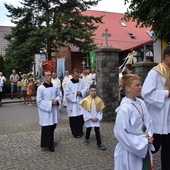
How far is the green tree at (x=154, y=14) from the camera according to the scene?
34.3 ft

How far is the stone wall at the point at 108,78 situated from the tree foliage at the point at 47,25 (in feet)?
39.1

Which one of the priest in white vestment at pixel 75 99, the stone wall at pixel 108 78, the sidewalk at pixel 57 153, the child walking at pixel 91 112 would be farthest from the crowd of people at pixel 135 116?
the stone wall at pixel 108 78

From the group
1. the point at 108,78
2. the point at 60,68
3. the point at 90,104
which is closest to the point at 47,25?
the point at 60,68

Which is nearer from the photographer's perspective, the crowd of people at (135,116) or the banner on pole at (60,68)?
the crowd of people at (135,116)

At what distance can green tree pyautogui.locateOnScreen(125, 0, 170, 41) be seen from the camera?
10447 mm

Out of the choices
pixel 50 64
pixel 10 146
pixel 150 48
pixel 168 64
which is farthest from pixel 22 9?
pixel 168 64

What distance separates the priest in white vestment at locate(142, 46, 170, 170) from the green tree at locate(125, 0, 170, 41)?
687cm

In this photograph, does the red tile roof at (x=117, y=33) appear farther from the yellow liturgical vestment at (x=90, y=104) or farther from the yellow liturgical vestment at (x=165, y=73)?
the yellow liturgical vestment at (x=165, y=73)

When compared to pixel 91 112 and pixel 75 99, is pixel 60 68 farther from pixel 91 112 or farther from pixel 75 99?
pixel 91 112

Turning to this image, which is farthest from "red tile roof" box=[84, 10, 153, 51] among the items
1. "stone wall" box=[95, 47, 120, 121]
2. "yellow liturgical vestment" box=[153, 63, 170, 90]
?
"yellow liturgical vestment" box=[153, 63, 170, 90]

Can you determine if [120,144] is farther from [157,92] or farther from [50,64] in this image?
[50,64]

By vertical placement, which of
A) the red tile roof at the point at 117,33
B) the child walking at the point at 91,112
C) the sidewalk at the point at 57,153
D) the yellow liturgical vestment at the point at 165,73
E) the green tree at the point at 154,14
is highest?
the red tile roof at the point at 117,33

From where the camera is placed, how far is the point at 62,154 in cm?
564

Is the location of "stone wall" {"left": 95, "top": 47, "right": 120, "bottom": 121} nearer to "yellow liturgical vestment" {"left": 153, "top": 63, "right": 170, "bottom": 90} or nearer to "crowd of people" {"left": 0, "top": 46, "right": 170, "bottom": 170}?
"crowd of people" {"left": 0, "top": 46, "right": 170, "bottom": 170}
